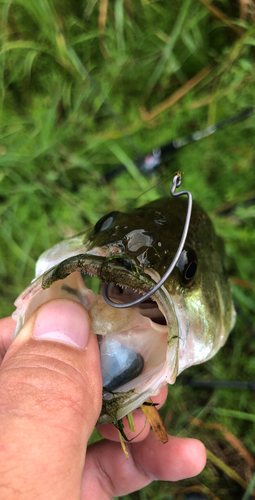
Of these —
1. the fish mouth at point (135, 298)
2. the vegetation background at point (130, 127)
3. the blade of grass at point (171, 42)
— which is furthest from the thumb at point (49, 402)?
the blade of grass at point (171, 42)

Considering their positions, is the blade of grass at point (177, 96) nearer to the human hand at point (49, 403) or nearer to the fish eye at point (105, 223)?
the fish eye at point (105, 223)

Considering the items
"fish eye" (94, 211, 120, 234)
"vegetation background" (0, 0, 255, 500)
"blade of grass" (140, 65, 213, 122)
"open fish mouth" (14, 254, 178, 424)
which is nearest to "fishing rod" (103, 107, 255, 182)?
"vegetation background" (0, 0, 255, 500)

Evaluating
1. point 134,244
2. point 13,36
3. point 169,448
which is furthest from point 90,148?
point 169,448

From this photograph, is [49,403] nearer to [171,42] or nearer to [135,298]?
[135,298]

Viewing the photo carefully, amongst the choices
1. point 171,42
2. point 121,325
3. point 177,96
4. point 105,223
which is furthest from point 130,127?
point 121,325

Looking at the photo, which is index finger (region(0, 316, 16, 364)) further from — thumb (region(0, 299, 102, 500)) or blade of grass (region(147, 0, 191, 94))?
blade of grass (region(147, 0, 191, 94))

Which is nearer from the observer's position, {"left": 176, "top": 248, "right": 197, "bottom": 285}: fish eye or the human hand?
the human hand
